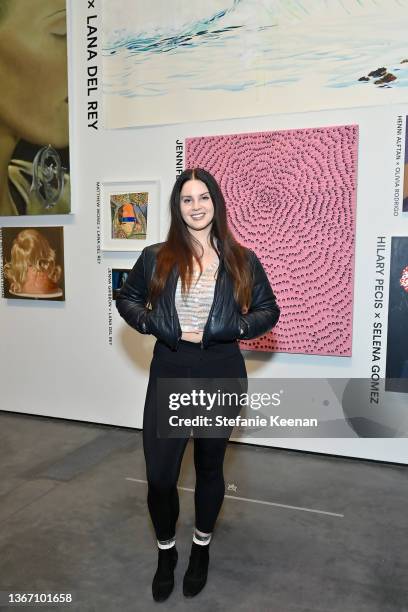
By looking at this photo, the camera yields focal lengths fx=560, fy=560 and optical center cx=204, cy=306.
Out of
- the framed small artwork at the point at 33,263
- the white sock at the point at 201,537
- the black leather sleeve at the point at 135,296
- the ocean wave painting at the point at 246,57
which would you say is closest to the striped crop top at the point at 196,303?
the black leather sleeve at the point at 135,296

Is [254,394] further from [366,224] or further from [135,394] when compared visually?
[366,224]

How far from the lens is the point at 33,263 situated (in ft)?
14.1

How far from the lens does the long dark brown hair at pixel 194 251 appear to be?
6.74 ft

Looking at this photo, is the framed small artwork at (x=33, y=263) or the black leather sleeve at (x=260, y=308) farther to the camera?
the framed small artwork at (x=33, y=263)

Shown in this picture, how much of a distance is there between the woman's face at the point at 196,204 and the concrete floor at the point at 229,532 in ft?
4.63

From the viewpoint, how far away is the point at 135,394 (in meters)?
4.07

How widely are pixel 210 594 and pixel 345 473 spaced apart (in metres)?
1.43

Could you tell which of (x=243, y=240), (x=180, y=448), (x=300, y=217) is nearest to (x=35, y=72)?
(x=243, y=240)

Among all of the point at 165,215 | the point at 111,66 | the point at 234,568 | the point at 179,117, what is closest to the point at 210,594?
the point at 234,568

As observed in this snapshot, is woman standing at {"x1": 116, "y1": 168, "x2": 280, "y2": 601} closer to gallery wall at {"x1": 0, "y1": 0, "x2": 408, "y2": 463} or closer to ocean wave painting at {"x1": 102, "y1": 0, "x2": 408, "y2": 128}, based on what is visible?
gallery wall at {"x1": 0, "y1": 0, "x2": 408, "y2": 463}

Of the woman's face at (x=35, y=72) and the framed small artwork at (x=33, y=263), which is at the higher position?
the woman's face at (x=35, y=72)

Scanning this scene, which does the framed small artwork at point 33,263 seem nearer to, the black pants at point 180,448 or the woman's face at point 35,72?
the woman's face at point 35,72

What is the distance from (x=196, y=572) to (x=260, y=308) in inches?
41.3

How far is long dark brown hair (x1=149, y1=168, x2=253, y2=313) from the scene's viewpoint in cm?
205
